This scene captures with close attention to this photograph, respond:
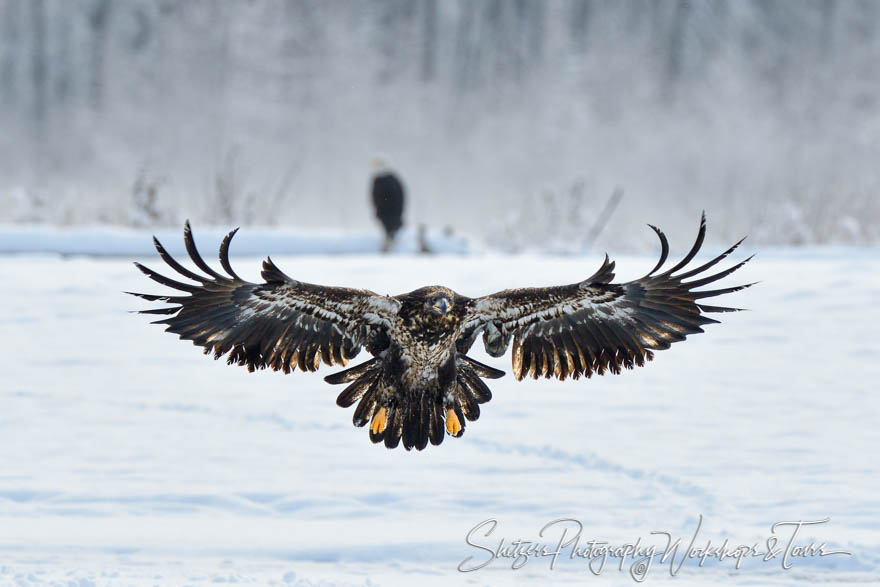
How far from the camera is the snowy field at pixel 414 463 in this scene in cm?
622

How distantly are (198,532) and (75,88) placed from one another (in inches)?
1026

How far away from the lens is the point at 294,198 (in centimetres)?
2627

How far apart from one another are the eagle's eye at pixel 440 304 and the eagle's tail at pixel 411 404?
31 centimetres

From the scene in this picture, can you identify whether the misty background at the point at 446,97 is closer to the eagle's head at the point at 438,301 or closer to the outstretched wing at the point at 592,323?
the outstretched wing at the point at 592,323

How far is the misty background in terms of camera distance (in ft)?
90.0

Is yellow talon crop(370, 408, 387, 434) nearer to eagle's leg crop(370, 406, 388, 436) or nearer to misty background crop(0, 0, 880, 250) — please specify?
eagle's leg crop(370, 406, 388, 436)

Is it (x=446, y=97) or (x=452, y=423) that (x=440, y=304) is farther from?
(x=446, y=97)

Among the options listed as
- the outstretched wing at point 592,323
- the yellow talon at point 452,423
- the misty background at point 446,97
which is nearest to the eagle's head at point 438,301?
the outstretched wing at point 592,323

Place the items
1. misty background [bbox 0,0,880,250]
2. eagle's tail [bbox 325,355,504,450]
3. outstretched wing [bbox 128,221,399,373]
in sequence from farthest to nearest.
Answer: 1. misty background [bbox 0,0,880,250]
2. outstretched wing [bbox 128,221,399,373]
3. eagle's tail [bbox 325,355,504,450]

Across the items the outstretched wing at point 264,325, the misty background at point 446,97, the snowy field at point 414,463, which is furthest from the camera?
the misty background at point 446,97

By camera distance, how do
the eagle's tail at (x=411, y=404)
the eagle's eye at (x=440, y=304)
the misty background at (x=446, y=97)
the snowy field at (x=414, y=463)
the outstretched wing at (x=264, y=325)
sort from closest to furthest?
the eagle's eye at (x=440, y=304) < the eagle's tail at (x=411, y=404) < the outstretched wing at (x=264, y=325) < the snowy field at (x=414, y=463) < the misty background at (x=446, y=97)

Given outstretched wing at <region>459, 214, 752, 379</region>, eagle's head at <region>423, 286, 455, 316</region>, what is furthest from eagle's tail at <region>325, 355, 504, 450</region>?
eagle's head at <region>423, 286, 455, 316</region>

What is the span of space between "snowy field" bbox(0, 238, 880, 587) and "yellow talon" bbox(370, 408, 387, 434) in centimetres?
162

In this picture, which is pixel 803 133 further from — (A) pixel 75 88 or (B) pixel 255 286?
(B) pixel 255 286
